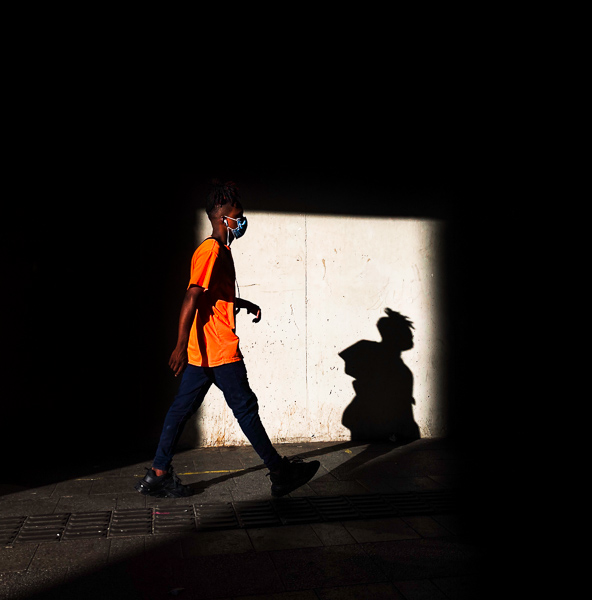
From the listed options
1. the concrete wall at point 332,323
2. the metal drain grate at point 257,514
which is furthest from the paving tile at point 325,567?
the concrete wall at point 332,323

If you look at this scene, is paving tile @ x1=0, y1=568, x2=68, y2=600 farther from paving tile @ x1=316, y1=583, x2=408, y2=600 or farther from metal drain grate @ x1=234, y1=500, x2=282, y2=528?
paving tile @ x1=316, y1=583, x2=408, y2=600

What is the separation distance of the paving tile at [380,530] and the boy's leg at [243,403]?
0.71 m

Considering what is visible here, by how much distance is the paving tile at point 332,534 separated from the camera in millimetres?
3736

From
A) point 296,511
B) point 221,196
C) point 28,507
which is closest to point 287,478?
point 296,511

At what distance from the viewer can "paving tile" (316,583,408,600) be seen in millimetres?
3045

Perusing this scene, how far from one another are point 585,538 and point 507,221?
324 centimetres

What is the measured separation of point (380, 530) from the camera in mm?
3941

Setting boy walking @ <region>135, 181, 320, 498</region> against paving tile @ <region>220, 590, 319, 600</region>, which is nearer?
paving tile @ <region>220, 590, 319, 600</region>

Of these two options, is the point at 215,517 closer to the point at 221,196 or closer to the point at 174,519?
the point at 174,519

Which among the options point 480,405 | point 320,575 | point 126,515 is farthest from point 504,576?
point 480,405

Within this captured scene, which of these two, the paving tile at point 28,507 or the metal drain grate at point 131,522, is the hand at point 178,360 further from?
the paving tile at point 28,507

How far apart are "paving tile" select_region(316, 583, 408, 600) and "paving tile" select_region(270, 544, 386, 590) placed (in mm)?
54

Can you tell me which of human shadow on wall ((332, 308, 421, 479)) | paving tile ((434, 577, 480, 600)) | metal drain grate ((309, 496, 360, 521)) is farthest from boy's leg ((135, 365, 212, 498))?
human shadow on wall ((332, 308, 421, 479))

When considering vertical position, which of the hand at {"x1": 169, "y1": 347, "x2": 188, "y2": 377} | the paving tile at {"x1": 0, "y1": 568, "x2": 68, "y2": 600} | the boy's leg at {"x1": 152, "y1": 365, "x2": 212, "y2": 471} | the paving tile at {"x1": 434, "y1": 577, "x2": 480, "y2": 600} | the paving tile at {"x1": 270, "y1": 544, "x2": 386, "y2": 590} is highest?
the hand at {"x1": 169, "y1": 347, "x2": 188, "y2": 377}
